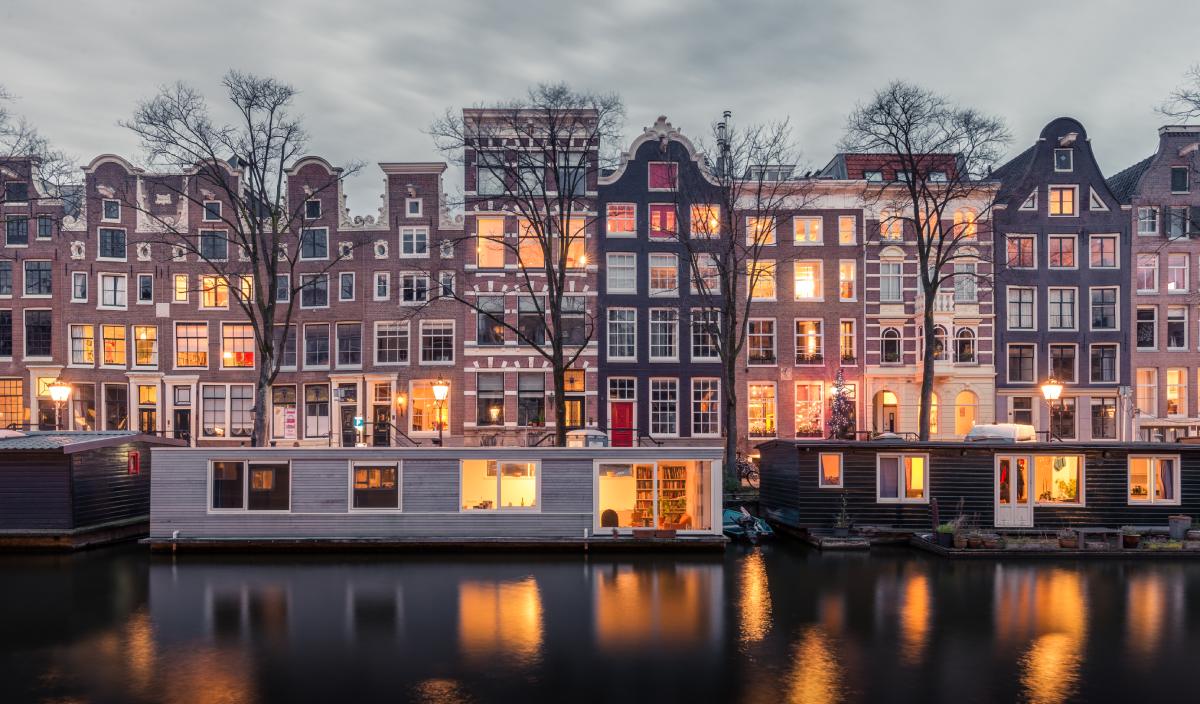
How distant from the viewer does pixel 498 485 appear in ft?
76.8

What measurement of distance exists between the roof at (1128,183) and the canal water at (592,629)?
2857cm

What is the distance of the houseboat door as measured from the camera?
2536 cm

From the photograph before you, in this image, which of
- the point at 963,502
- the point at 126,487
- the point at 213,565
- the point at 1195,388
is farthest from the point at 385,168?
the point at 1195,388

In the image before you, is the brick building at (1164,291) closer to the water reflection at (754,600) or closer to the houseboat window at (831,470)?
the houseboat window at (831,470)

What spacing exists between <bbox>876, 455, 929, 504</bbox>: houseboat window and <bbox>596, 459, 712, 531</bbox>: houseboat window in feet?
20.4

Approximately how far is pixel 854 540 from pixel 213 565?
753 inches

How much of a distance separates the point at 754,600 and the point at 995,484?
12005mm

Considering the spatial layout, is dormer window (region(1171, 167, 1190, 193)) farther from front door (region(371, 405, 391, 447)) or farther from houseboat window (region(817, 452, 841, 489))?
front door (region(371, 405, 391, 447))

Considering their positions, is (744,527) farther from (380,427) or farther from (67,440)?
(67,440)

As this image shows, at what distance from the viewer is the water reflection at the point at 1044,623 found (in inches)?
508

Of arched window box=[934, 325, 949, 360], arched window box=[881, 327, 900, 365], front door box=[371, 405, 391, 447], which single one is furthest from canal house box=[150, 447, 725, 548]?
arched window box=[934, 325, 949, 360]

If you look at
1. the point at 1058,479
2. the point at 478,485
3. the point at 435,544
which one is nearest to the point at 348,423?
the point at 435,544

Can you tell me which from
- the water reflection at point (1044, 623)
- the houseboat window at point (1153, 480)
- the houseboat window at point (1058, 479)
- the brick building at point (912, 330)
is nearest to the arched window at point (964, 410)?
the brick building at point (912, 330)

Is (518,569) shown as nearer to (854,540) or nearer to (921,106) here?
(854,540)
